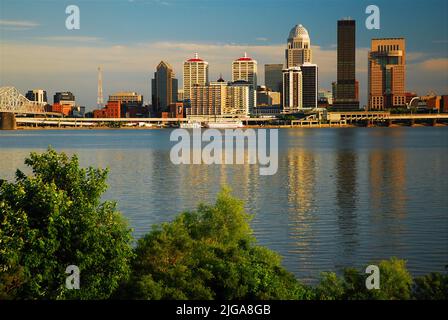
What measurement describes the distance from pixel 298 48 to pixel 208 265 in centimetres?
14397

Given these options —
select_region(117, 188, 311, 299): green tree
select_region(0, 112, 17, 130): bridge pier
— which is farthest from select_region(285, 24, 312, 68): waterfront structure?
select_region(117, 188, 311, 299): green tree

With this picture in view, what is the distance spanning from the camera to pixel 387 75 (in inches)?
4688

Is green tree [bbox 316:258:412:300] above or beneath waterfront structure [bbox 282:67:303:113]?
beneath

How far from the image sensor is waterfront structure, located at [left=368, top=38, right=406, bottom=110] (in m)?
115

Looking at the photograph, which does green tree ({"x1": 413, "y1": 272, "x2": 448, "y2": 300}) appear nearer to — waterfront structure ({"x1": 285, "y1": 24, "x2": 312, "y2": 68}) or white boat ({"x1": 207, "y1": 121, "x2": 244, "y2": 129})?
white boat ({"x1": 207, "y1": 121, "x2": 244, "y2": 129})

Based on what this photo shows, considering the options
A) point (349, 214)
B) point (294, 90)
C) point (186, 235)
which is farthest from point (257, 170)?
point (294, 90)

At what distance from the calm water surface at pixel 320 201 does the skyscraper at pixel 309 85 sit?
97.4 m

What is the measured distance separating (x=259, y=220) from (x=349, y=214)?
2251 mm

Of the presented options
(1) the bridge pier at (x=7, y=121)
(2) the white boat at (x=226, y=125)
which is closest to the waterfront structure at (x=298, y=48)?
(2) the white boat at (x=226, y=125)

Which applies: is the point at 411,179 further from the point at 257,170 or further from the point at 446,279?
the point at 446,279

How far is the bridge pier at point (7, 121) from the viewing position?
87.1 m

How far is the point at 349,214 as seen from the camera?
15.7m

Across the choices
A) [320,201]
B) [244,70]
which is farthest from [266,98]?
[320,201]

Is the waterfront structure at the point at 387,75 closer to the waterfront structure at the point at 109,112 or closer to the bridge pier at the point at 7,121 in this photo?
the waterfront structure at the point at 109,112
